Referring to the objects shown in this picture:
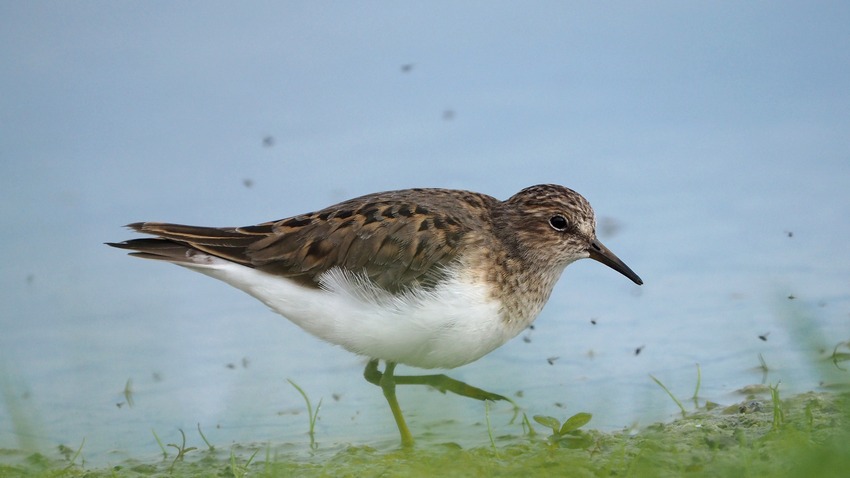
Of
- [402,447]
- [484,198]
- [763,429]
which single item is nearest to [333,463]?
[402,447]

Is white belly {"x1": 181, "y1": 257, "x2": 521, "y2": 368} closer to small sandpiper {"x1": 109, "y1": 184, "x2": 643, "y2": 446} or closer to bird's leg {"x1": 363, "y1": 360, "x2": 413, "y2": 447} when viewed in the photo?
small sandpiper {"x1": 109, "y1": 184, "x2": 643, "y2": 446}

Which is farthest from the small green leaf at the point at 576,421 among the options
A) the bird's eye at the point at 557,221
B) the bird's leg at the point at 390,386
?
the bird's eye at the point at 557,221

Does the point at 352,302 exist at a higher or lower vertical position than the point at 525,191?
lower

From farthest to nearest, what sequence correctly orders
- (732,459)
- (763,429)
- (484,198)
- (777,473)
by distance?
(484,198), (763,429), (732,459), (777,473)

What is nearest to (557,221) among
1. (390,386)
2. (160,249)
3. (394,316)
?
(394,316)

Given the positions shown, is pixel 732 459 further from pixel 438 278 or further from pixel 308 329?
pixel 308 329

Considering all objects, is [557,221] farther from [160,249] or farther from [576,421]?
[160,249]

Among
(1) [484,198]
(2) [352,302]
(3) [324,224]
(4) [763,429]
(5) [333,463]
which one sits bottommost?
(5) [333,463]

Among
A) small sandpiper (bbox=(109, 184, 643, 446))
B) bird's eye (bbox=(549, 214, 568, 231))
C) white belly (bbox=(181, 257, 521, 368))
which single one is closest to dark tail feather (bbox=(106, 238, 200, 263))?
small sandpiper (bbox=(109, 184, 643, 446))
